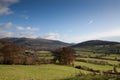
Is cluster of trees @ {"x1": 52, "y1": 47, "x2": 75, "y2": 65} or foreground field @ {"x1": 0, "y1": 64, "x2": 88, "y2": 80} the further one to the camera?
cluster of trees @ {"x1": 52, "y1": 47, "x2": 75, "y2": 65}

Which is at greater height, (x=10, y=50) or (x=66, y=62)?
(x=10, y=50)

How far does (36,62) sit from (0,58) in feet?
44.8

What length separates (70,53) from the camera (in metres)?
81.2

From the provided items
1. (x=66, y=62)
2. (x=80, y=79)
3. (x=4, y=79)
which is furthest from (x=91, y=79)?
(x=66, y=62)

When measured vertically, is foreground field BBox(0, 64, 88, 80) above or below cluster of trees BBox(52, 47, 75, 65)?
below

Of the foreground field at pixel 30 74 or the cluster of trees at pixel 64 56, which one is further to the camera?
the cluster of trees at pixel 64 56

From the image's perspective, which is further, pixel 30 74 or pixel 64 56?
pixel 64 56

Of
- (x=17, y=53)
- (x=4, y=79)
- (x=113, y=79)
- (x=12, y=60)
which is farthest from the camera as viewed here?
(x=17, y=53)

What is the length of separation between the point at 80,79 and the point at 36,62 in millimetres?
46632

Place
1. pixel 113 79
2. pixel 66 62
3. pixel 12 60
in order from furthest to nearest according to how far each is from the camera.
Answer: pixel 66 62
pixel 12 60
pixel 113 79

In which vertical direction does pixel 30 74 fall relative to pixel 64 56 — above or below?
below

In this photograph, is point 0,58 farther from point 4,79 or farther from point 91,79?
point 91,79

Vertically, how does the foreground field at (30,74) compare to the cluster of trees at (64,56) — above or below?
below

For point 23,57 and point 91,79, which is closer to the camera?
point 91,79
